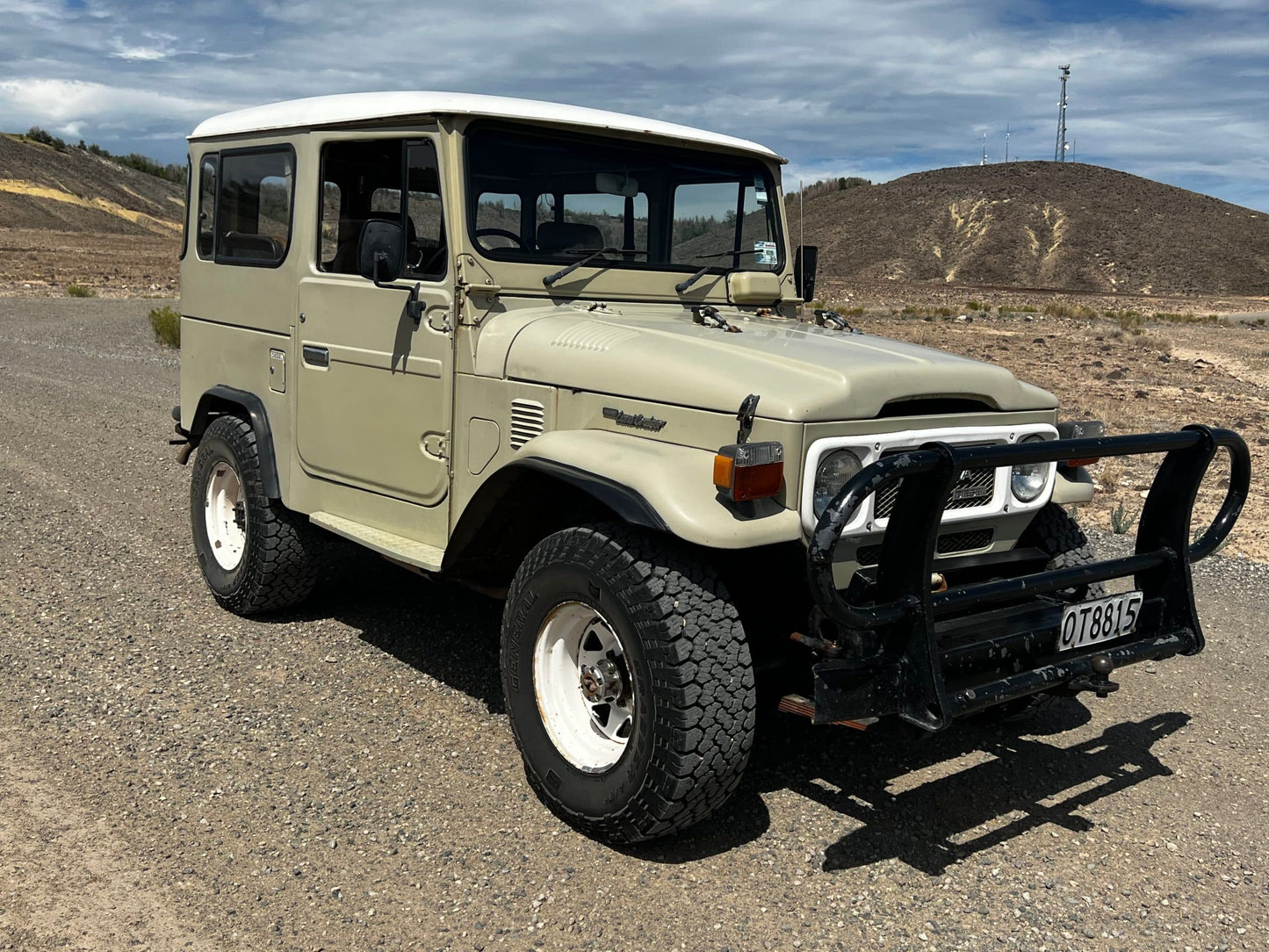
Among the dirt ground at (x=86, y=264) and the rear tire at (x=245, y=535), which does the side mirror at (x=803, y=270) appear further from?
the dirt ground at (x=86, y=264)

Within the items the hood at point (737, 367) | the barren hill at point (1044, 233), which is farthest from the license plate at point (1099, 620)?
the barren hill at point (1044, 233)

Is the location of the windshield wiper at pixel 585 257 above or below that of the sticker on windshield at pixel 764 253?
below

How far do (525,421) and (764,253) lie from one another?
1.71 metres

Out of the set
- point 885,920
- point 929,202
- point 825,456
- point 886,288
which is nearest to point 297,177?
point 825,456

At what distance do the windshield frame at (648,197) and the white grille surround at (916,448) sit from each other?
160 cm

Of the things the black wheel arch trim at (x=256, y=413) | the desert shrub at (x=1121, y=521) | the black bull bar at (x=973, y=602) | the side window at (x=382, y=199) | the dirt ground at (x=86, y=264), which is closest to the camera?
the black bull bar at (x=973, y=602)

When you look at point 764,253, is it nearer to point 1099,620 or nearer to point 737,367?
point 737,367

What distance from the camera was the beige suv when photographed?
337 centimetres

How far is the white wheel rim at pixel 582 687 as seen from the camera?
12.1 feet

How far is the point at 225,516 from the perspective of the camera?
594 cm

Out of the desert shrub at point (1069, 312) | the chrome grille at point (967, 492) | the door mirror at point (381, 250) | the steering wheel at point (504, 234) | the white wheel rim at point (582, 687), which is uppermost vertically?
the desert shrub at point (1069, 312)

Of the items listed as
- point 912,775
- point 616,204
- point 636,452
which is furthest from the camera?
point 616,204

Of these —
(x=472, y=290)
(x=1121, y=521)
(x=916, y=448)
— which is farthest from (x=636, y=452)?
(x=1121, y=521)

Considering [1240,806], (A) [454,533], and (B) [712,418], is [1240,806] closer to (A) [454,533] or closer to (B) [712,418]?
(B) [712,418]
